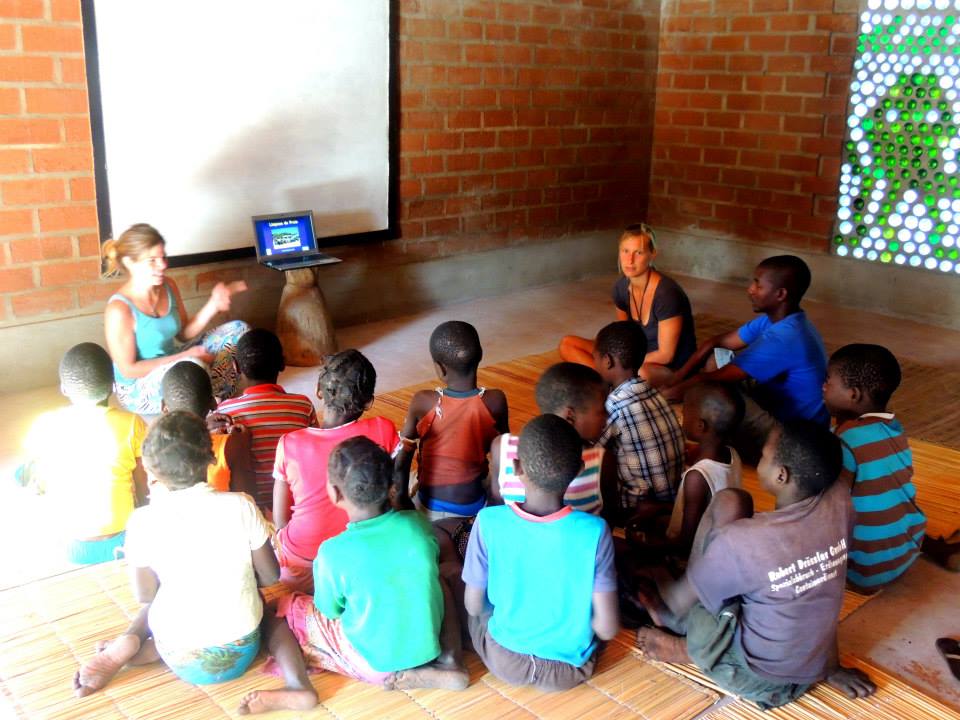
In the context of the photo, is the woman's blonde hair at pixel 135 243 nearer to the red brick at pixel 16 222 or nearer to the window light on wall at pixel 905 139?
the red brick at pixel 16 222

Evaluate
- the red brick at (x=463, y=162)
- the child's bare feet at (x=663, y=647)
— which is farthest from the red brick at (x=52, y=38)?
the child's bare feet at (x=663, y=647)

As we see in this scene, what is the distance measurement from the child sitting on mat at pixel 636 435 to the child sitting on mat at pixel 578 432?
6.9 inches

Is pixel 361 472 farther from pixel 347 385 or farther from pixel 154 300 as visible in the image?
pixel 154 300

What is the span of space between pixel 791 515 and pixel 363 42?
392 centimetres

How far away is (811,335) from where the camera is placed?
348cm

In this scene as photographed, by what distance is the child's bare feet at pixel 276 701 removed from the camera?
6.75 feet

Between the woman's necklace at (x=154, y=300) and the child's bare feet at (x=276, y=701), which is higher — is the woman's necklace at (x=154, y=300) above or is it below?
above

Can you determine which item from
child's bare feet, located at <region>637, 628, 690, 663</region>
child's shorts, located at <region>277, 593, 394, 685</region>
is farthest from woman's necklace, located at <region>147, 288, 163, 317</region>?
child's bare feet, located at <region>637, 628, 690, 663</region>

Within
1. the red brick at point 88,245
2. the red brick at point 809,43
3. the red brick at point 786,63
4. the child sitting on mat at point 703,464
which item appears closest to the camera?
the child sitting on mat at point 703,464

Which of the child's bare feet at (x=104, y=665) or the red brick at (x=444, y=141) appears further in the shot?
the red brick at (x=444, y=141)

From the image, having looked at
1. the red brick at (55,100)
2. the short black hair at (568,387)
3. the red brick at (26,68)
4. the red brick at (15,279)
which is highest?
the red brick at (26,68)

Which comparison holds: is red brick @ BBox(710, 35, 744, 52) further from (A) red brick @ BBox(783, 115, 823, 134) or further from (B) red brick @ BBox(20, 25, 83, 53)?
(B) red brick @ BBox(20, 25, 83, 53)

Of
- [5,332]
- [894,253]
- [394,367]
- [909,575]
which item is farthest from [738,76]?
[5,332]

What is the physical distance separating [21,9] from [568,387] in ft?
9.89
